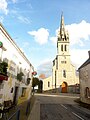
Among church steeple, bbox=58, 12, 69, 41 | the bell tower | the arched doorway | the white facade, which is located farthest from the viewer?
church steeple, bbox=58, 12, 69, 41

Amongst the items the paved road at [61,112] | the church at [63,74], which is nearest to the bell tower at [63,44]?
the church at [63,74]

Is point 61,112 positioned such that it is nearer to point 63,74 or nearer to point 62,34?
point 63,74

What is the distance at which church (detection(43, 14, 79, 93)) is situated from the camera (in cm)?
6500

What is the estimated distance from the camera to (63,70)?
2623 inches

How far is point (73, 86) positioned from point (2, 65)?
54.3 meters

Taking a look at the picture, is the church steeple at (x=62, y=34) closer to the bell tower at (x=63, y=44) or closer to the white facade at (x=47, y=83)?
the bell tower at (x=63, y=44)

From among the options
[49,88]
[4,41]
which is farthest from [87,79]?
[49,88]

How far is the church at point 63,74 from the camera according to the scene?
65.0 metres

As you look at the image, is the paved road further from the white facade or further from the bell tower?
the bell tower

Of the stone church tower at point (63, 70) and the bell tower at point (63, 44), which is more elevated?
the bell tower at point (63, 44)

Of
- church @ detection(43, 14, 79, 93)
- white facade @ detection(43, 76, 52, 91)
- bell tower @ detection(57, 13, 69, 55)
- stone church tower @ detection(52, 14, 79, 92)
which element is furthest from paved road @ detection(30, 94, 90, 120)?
bell tower @ detection(57, 13, 69, 55)

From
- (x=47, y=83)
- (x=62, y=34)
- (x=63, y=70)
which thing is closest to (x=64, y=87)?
(x=63, y=70)

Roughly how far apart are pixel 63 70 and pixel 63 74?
5.03ft

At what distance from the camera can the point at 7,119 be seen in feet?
36.5
